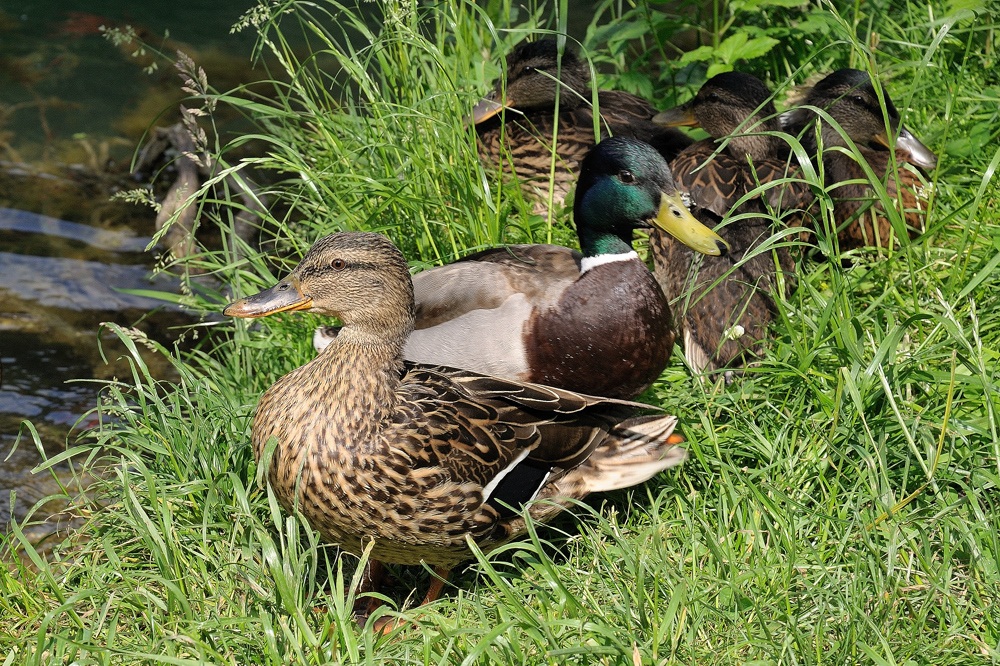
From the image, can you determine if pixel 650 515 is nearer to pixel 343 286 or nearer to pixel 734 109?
pixel 343 286

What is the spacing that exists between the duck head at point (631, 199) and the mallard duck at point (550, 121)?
37.3 inches

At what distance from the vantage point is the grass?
247 centimetres

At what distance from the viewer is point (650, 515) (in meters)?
3.15

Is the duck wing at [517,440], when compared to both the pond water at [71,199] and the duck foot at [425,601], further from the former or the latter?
the pond water at [71,199]

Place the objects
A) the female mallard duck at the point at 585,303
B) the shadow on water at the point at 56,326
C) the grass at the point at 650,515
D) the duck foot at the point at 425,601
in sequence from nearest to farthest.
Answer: the grass at the point at 650,515 → the duck foot at the point at 425,601 → the female mallard duck at the point at 585,303 → the shadow on water at the point at 56,326

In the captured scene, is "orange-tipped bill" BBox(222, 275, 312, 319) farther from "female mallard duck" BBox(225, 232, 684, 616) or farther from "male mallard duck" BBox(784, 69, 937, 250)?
"male mallard duck" BBox(784, 69, 937, 250)

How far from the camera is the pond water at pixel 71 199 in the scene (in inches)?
170

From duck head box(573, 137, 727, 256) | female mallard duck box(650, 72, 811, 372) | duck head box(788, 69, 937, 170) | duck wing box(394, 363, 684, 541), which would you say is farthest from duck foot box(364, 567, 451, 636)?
duck head box(788, 69, 937, 170)

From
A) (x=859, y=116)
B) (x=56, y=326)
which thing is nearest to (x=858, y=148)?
(x=859, y=116)

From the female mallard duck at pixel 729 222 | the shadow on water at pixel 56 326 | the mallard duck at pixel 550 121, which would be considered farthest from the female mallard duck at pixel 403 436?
the mallard duck at pixel 550 121

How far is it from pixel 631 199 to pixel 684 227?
0.66ft

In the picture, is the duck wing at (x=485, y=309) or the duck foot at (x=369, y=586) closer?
the duck foot at (x=369, y=586)

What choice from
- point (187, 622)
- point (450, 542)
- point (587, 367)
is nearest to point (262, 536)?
point (187, 622)

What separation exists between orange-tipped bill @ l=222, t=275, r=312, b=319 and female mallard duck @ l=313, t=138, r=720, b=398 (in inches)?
22.7
